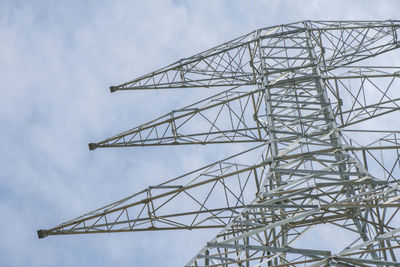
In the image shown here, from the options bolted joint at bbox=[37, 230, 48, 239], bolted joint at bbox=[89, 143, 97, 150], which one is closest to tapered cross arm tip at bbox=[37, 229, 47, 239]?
bolted joint at bbox=[37, 230, 48, 239]

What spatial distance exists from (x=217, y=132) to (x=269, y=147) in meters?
4.43

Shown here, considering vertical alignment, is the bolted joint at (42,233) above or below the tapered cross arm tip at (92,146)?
below

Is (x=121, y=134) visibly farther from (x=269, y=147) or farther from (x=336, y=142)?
(x=336, y=142)

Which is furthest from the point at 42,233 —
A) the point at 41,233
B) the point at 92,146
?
the point at 92,146

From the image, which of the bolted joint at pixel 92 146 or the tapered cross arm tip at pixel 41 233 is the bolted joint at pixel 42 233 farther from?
the bolted joint at pixel 92 146

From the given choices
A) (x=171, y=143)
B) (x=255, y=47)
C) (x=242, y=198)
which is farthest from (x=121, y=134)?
(x=255, y=47)

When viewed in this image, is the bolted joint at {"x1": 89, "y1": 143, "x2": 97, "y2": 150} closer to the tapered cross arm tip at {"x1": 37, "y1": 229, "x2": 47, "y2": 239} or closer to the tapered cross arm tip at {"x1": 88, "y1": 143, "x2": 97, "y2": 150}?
the tapered cross arm tip at {"x1": 88, "y1": 143, "x2": 97, "y2": 150}

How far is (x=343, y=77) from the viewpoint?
20703 millimetres

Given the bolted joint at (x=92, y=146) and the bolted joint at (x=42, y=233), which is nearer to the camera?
the bolted joint at (x=42, y=233)

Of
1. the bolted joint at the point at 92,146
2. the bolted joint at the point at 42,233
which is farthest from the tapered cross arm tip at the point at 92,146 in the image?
the bolted joint at the point at 42,233

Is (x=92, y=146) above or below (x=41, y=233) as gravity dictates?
above

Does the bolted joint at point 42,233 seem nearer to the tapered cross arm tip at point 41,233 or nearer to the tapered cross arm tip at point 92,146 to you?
the tapered cross arm tip at point 41,233

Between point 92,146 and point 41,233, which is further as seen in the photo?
point 92,146

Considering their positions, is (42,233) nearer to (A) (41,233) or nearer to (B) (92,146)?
(A) (41,233)
